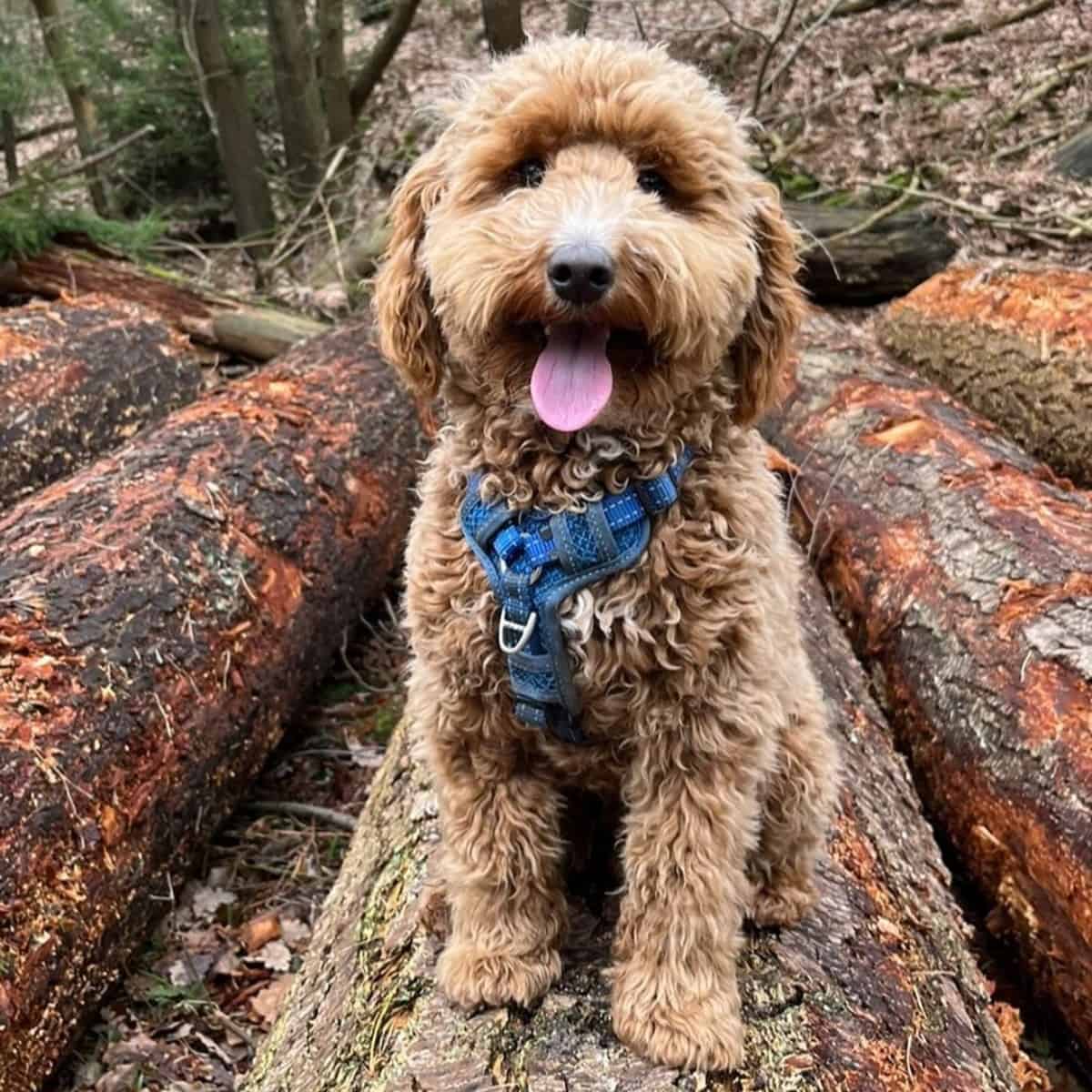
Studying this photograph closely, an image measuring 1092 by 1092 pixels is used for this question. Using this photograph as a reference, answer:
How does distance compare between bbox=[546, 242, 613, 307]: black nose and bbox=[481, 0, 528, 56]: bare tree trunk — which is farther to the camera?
bbox=[481, 0, 528, 56]: bare tree trunk

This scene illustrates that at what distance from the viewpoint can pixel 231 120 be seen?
33.2 ft

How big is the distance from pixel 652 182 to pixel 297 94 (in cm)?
907

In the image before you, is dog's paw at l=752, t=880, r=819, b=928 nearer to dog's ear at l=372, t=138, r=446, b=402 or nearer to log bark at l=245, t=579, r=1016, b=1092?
log bark at l=245, t=579, r=1016, b=1092

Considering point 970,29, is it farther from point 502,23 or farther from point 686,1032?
point 686,1032

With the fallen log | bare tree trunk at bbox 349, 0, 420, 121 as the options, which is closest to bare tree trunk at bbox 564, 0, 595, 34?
bare tree trunk at bbox 349, 0, 420, 121

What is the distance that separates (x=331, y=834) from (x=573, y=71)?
3.26 meters

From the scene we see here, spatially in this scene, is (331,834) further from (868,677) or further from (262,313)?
(262,313)

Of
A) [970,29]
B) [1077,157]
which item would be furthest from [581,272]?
[970,29]

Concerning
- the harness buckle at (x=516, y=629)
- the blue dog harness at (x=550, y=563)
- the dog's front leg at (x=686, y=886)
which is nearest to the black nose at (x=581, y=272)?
the blue dog harness at (x=550, y=563)

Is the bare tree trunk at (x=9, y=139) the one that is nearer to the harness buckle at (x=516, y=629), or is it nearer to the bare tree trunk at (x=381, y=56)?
the bare tree trunk at (x=381, y=56)

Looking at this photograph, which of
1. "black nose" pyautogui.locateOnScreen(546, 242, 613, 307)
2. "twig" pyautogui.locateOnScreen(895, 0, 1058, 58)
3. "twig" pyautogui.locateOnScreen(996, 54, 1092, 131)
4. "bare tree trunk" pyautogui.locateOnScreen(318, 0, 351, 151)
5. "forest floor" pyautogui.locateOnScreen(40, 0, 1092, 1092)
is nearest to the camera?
"black nose" pyautogui.locateOnScreen(546, 242, 613, 307)

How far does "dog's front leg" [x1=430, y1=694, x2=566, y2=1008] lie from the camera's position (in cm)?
265

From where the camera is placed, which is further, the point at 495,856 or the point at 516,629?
the point at 495,856

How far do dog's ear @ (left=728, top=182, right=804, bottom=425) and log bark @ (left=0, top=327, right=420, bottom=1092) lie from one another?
94.7 inches
